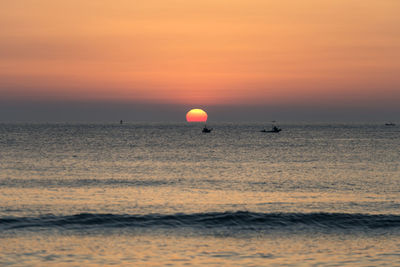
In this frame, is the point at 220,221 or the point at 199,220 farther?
the point at 199,220

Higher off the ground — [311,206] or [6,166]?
[6,166]

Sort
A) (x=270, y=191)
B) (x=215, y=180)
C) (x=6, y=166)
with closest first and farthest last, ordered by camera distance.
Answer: (x=270, y=191), (x=215, y=180), (x=6, y=166)

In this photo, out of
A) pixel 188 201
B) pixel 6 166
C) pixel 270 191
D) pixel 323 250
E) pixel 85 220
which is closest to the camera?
pixel 323 250

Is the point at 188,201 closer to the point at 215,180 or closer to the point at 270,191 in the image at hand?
the point at 270,191

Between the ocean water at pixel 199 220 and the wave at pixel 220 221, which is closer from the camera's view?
the ocean water at pixel 199 220

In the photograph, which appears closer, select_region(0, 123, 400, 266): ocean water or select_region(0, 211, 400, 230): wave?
select_region(0, 123, 400, 266): ocean water

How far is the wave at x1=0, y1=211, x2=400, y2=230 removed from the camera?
32469mm

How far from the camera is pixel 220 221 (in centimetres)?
3403

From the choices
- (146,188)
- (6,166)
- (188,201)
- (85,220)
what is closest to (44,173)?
(6,166)

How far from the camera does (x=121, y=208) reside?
39062 millimetres

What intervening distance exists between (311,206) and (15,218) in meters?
21.3

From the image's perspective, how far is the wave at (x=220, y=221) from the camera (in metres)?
32.5

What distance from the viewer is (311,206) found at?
40.4m

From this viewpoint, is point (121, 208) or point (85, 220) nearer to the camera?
point (85, 220)
